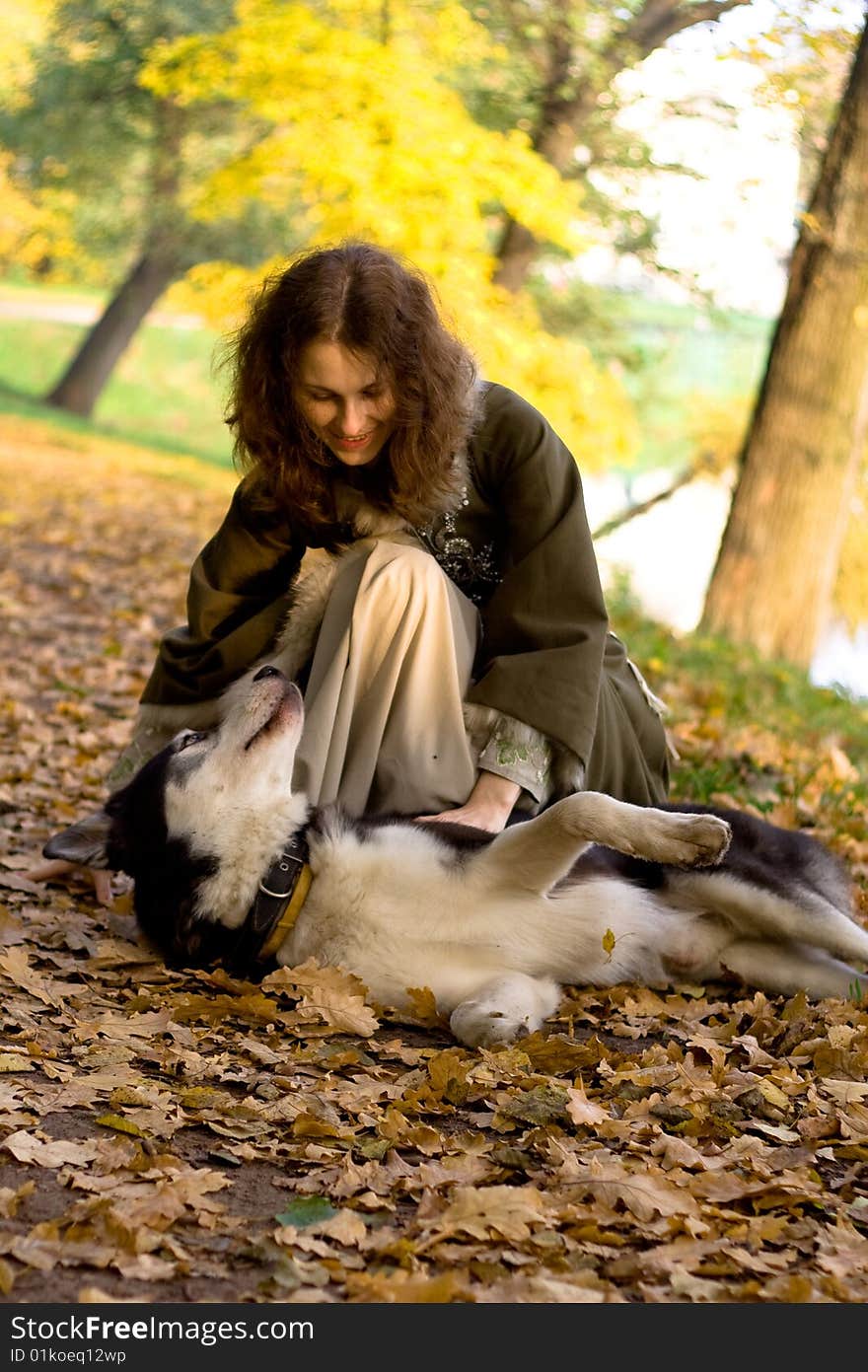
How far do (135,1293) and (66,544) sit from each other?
1094 centimetres

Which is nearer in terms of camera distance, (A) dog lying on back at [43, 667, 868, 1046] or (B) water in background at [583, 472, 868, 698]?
(A) dog lying on back at [43, 667, 868, 1046]

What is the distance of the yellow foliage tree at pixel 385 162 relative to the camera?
11789 mm

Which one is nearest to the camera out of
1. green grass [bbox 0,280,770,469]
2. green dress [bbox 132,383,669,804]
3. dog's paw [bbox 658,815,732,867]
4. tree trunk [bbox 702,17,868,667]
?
dog's paw [bbox 658,815,732,867]

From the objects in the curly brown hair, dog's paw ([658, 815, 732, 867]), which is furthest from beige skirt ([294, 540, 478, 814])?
dog's paw ([658, 815, 732, 867])

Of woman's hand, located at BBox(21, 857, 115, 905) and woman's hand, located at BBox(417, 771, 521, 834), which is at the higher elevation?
woman's hand, located at BBox(417, 771, 521, 834)

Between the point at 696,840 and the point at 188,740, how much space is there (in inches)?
54.8

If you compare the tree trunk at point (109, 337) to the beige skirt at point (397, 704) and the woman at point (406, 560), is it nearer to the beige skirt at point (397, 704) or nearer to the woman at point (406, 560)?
the woman at point (406, 560)

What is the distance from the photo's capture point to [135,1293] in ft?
7.38

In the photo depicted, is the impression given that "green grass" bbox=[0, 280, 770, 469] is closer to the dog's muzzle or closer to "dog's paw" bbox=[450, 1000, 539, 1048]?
the dog's muzzle

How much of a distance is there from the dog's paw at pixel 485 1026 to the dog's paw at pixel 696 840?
0.54m

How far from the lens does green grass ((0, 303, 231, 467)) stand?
3067 cm

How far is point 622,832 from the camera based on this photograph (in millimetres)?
3352

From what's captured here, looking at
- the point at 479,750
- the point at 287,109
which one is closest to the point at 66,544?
the point at 287,109
